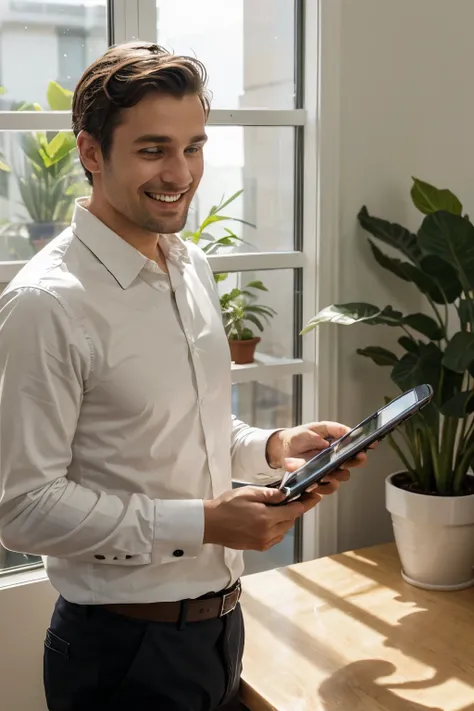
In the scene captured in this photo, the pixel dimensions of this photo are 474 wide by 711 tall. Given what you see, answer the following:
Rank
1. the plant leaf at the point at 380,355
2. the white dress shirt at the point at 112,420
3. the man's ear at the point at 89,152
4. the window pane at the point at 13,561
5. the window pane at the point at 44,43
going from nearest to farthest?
1. the white dress shirt at the point at 112,420
2. the man's ear at the point at 89,152
3. the window pane at the point at 44,43
4. the window pane at the point at 13,561
5. the plant leaf at the point at 380,355

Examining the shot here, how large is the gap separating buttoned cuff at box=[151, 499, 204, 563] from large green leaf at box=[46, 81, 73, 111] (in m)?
0.98

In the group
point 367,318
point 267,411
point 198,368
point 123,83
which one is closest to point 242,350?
point 267,411

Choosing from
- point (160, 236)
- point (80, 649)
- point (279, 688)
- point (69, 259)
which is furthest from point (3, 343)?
point (279, 688)

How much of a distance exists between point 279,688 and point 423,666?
0.97 ft

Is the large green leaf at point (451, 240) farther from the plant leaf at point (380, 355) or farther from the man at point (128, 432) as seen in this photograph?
the man at point (128, 432)

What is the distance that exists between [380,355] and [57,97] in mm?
952

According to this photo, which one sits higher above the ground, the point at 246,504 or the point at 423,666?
the point at 246,504

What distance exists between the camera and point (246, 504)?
134 cm

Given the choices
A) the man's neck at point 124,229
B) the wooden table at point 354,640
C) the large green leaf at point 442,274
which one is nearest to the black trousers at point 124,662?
the wooden table at point 354,640

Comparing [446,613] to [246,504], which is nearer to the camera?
[246,504]

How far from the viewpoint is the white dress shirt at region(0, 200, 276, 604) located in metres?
1.28

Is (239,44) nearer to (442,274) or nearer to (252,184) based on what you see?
(252,184)

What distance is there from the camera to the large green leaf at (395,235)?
2182 millimetres

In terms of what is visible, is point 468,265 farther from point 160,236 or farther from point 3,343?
point 3,343
